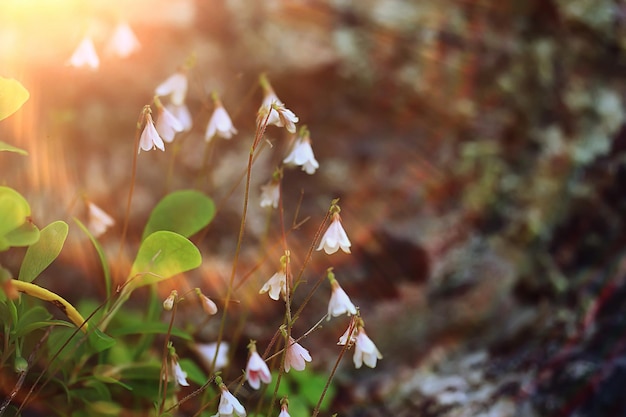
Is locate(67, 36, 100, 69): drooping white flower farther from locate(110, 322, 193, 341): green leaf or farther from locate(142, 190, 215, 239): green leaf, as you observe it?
locate(110, 322, 193, 341): green leaf

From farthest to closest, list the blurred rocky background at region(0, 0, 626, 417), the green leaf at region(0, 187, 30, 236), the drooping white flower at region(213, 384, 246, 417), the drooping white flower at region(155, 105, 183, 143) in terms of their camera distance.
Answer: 1. the blurred rocky background at region(0, 0, 626, 417)
2. the drooping white flower at region(155, 105, 183, 143)
3. the drooping white flower at region(213, 384, 246, 417)
4. the green leaf at region(0, 187, 30, 236)

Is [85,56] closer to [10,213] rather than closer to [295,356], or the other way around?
[10,213]

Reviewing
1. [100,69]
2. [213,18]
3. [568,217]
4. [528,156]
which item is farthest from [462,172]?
[100,69]

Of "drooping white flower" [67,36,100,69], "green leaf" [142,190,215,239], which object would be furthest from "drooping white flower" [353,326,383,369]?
"drooping white flower" [67,36,100,69]

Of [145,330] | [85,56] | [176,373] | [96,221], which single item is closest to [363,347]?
[176,373]

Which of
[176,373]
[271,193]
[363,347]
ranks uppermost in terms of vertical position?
[271,193]

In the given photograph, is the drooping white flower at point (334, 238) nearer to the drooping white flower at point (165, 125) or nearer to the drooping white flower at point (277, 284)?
the drooping white flower at point (277, 284)
